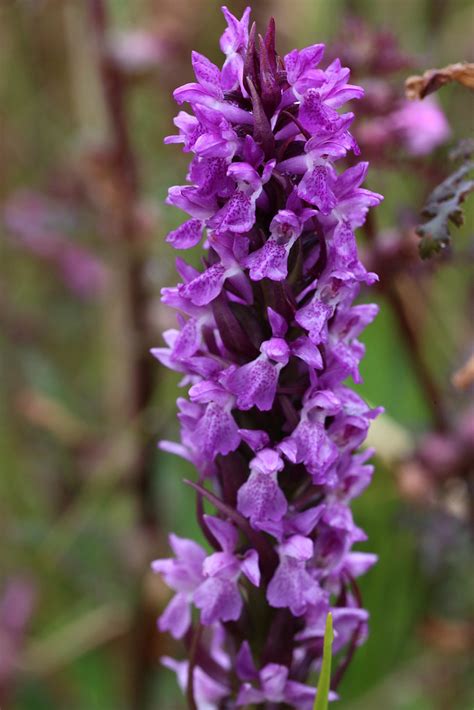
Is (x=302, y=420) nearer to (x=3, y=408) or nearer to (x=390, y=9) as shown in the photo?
(x=3, y=408)

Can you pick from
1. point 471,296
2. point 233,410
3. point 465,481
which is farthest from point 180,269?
point 471,296

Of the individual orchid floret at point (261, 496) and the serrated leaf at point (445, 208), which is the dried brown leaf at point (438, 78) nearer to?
the serrated leaf at point (445, 208)

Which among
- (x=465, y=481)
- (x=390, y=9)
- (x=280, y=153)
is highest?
(x=390, y=9)

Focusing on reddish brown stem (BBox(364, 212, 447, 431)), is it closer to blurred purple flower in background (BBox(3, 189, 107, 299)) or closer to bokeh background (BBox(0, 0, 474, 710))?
bokeh background (BBox(0, 0, 474, 710))

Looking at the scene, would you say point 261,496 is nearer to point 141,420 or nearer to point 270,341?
point 270,341

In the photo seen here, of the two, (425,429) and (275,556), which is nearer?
(275,556)

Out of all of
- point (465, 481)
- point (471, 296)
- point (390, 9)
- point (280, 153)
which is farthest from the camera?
point (390, 9)

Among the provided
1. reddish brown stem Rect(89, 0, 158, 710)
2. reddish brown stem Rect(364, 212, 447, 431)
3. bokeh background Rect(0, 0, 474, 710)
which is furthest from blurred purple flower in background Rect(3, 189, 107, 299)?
reddish brown stem Rect(364, 212, 447, 431)

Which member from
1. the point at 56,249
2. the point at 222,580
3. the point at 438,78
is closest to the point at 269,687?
the point at 222,580
